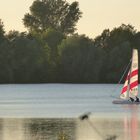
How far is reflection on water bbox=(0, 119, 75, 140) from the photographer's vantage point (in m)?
49.3

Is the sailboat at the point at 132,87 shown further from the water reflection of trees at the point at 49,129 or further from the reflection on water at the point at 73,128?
the water reflection of trees at the point at 49,129

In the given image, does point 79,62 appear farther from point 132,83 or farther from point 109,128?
point 109,128

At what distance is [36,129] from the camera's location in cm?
5519

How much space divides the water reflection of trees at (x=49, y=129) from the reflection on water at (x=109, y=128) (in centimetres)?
55

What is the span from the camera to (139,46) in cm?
18962

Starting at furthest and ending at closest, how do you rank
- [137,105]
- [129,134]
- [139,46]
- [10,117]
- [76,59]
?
1. [139,46]
2. [76,59]
3. [137,105]
4. [10,117]
5. [129,134]

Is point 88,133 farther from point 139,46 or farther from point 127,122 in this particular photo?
point 139,46

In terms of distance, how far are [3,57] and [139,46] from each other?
27.1m

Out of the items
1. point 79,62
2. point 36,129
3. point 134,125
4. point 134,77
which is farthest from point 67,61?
point 36,129

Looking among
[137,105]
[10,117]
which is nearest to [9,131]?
[10,117]

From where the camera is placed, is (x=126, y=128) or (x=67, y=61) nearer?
(x=126, y=128)

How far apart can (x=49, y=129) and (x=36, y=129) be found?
77cm

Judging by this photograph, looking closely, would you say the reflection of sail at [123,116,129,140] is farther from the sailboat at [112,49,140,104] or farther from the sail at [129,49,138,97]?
the sail at [129,49,138,97]

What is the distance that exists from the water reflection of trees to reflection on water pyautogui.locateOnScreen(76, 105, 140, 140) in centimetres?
55
